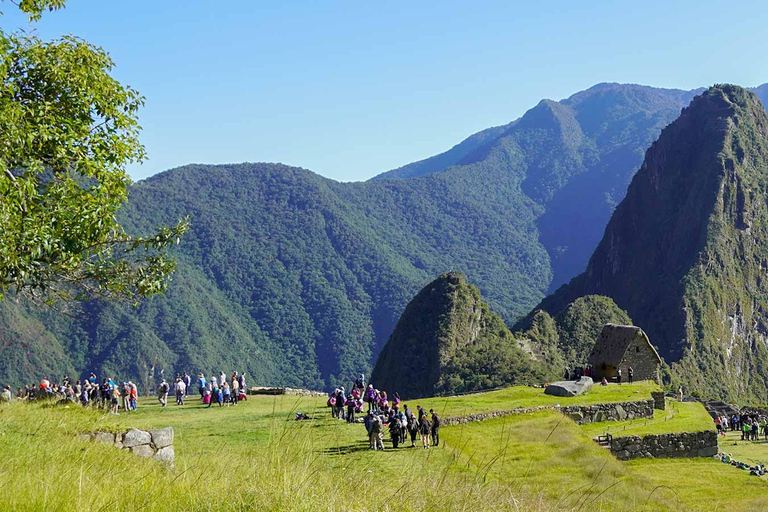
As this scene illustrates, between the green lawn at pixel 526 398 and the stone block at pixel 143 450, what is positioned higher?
the stone block at pixel 143 450

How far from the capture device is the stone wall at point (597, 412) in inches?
1241

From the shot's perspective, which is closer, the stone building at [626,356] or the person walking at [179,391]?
the person walking at [179,391]

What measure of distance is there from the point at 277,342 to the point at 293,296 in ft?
71.5

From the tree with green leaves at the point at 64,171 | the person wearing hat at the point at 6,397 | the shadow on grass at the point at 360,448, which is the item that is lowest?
the shadow on grass at the point at 360,448

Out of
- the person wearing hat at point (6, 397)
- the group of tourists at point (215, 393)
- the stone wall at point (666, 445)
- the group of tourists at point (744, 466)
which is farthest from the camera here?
the group of tourists at point (744, 466)

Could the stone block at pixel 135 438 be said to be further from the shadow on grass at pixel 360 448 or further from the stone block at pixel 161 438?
the shadow on grass at pixel 360 448

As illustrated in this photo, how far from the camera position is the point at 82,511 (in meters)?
7.07

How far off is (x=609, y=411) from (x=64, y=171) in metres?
28.0

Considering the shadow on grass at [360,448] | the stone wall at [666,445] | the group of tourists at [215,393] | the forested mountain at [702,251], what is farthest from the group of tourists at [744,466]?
the forested mountain at [702,251]

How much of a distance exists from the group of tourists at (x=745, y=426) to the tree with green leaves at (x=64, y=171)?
37443mm

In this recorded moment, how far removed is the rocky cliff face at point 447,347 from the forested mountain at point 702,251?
125 ft

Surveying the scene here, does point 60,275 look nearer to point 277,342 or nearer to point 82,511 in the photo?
point 82,511

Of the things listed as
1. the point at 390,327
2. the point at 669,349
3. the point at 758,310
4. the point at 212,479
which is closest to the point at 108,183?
the point at 212,479

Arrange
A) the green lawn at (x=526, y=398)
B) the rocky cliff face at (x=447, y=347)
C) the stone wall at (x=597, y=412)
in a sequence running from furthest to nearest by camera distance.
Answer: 1. the rocky cliff face at (x=447, y=347)
2. the green lawn at (x=526, y=398)
3. the stone wall at (x=597, y=412)
